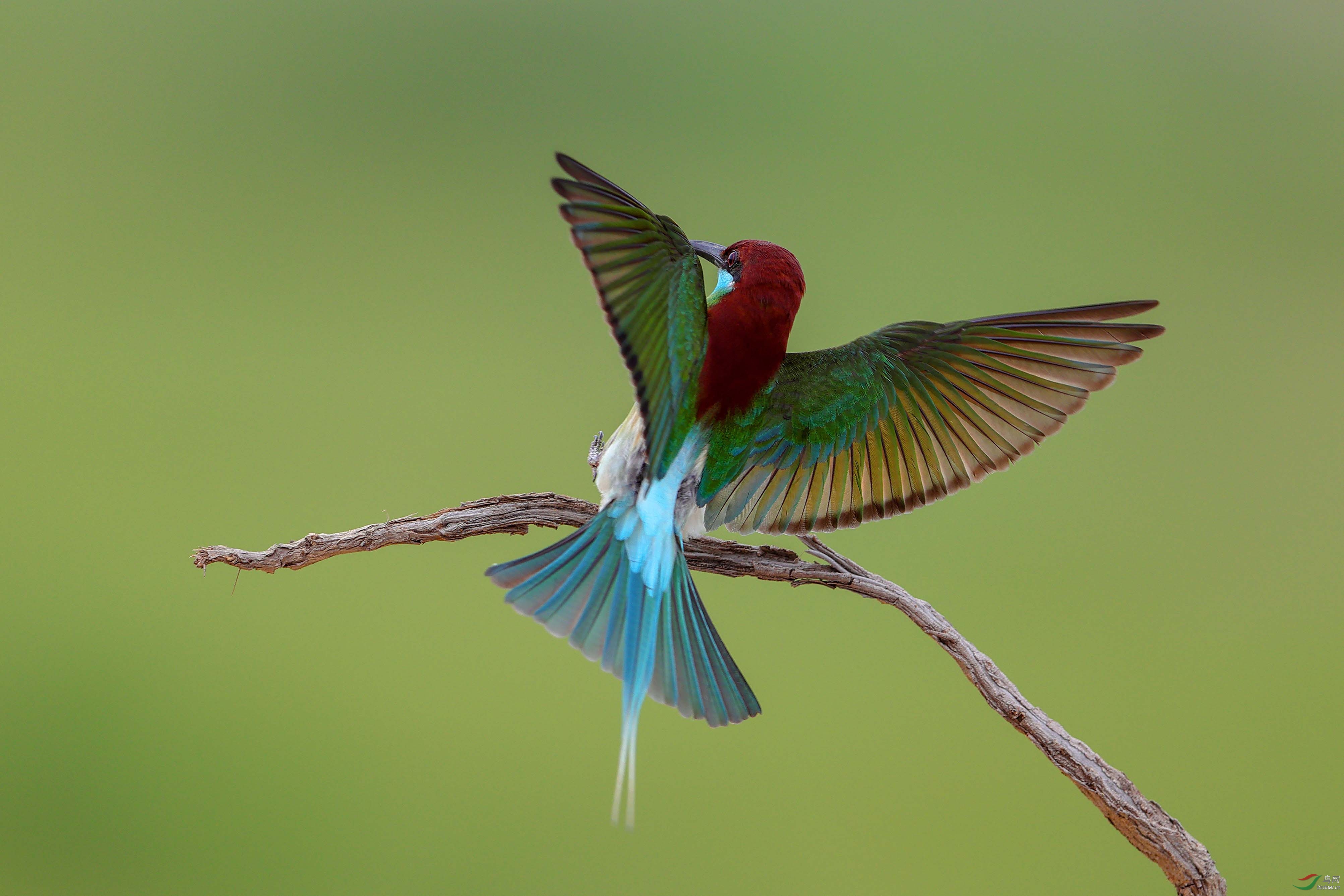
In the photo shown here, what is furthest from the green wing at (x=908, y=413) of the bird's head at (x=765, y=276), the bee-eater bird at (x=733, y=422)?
the bird's head at (x=765, y=276)

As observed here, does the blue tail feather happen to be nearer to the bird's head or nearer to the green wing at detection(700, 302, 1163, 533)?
the green wing at detection(700, 302, 1163, 533)

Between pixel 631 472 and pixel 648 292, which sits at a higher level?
pixel 648 292

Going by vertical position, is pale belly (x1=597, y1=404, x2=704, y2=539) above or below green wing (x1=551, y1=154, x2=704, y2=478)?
below

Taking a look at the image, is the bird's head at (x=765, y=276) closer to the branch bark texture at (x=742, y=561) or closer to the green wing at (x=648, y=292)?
the green wing at (x=648, y=292)

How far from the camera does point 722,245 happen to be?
144 cm

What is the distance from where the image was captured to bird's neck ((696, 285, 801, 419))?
121cm

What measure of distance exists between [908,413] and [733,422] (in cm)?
32

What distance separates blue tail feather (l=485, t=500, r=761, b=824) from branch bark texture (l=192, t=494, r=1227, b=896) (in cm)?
15

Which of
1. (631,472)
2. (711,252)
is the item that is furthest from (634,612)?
(711,252)

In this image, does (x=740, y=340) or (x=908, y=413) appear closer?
(x=740, y=340)

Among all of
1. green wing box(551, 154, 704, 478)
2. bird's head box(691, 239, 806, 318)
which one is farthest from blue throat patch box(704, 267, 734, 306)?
green wing box(551, 154, 704, 478)

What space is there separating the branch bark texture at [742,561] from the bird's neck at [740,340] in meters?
0.27

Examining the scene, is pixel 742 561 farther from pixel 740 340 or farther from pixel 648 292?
pixel 648 292

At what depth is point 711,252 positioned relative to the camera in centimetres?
137
